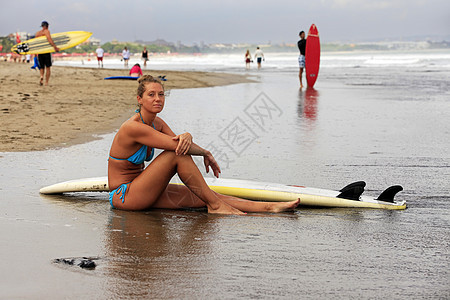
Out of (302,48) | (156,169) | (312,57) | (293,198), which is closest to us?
(156,169)

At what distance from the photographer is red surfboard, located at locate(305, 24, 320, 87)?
691 inches

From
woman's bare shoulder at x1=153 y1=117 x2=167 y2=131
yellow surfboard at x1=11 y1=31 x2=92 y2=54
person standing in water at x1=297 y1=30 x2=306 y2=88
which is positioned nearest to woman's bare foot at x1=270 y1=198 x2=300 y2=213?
woman's bare shoulder at x1=153 y1=117 x2=167 y2=131

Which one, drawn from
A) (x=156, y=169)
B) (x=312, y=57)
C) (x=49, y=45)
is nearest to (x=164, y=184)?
(x=156, y=169)

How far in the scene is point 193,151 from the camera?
158 inches

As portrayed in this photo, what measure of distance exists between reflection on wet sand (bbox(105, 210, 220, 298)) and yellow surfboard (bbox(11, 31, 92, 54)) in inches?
480

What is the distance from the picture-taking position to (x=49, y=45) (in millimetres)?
15328

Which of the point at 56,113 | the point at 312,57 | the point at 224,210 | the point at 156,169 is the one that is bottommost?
the point at 224,210

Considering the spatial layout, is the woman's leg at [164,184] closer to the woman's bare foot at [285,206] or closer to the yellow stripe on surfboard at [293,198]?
the woman's bare foot at [285,206]

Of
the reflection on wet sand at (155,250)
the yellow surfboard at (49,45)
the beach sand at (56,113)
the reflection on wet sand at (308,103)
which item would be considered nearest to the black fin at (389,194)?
the reflection on wet sand at (155,250)

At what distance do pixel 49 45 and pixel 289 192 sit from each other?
40.6 feet

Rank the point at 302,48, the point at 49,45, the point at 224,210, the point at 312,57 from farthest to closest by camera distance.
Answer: the point at 312,57
the point at 302,48
the point at 49,45
the point at 224,210

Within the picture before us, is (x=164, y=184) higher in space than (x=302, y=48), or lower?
lower

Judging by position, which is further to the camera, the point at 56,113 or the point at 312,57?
the point at 312,57

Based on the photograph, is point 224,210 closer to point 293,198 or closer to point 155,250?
point 293,198
